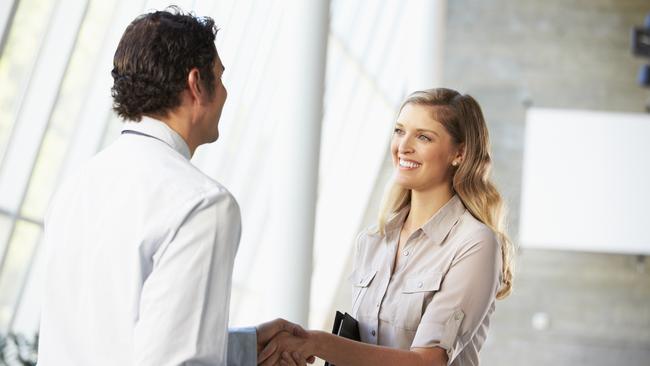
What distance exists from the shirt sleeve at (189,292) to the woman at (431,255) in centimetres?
84

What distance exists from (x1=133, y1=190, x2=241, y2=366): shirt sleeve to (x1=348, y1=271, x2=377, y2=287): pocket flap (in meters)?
1.19

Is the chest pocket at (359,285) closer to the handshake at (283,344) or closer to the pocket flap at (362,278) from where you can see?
the pocket flap at (362,278)

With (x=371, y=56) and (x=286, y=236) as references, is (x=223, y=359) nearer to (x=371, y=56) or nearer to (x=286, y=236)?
(x=286, y=236)

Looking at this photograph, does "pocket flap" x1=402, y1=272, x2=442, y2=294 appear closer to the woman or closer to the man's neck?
the woman

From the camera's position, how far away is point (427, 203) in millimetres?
3146

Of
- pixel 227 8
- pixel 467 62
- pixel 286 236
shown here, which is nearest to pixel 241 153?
pixel 227 8

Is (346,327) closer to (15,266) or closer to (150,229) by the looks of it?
(150,229)

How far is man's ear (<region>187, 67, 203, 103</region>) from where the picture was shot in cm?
219

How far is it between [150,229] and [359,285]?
1309 millimetres

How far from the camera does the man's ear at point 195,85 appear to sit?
219cm

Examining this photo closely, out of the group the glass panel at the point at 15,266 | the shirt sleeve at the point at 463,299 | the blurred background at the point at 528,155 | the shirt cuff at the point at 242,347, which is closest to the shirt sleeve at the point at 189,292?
the shirt cuff at the point at 242,347

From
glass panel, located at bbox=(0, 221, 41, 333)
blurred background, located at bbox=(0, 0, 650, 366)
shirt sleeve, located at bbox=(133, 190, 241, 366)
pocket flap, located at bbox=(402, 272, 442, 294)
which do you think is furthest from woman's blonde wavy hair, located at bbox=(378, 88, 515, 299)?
blurred background, located at bbox=(0, 0, 650, 366)

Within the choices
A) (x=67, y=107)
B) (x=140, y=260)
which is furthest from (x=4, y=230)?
(x=140, y=260)

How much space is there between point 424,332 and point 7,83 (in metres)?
4.17
